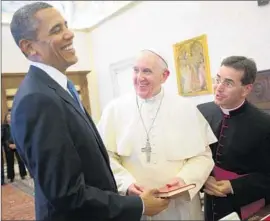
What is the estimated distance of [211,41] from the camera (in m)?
2.13

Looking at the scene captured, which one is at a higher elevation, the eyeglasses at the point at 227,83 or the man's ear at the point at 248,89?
the eyeglasses at the point at 227,83

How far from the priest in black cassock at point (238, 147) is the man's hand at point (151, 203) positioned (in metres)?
0.27

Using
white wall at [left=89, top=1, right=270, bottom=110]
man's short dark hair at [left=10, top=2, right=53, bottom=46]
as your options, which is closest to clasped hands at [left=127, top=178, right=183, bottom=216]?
man's short dark hair at [left=10, top=2, right=53, bottom=46]

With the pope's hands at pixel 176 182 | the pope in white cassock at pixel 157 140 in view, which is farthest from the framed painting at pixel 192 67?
the pope's hands at pixel 176 182

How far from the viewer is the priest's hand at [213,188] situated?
1145mm

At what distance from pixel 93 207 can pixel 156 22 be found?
8.61ft

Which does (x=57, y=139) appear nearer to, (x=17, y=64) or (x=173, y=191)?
(x=173, y=191)

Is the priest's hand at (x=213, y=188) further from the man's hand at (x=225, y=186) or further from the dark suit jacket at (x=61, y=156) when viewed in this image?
the dark suit jacket at (x=61, y=156)

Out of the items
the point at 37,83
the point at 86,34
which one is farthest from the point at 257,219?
the point at 86,34

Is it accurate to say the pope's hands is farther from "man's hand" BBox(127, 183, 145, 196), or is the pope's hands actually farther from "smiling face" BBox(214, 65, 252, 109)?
"smiling face" BBox(214, 65, 252, 109)

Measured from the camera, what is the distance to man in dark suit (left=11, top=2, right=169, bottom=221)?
0.79m

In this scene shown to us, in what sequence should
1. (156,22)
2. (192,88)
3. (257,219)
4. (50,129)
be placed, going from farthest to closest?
(156,22), (192,88), (257,219), (50,129)

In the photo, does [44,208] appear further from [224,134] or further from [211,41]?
[211,41]

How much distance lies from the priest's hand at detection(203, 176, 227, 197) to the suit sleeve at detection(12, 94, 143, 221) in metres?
Result: 0.52
